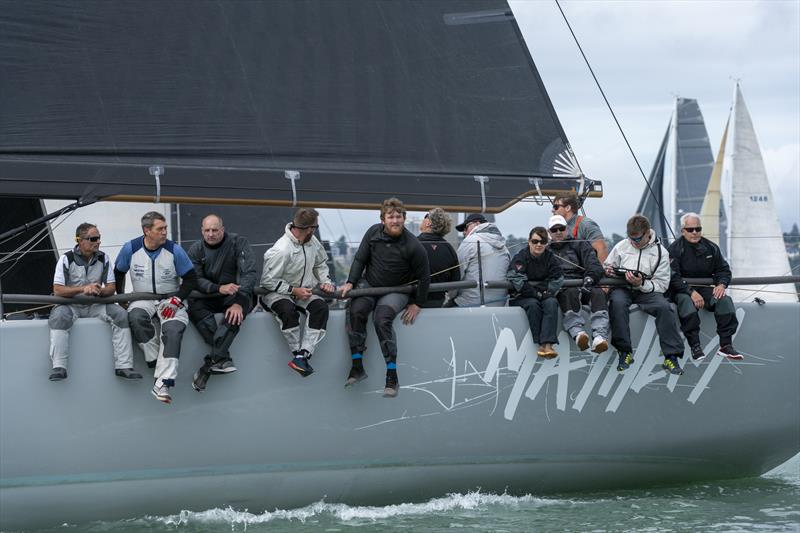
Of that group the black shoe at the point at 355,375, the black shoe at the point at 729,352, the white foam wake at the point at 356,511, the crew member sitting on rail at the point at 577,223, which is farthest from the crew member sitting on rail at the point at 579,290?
the black shoe at the point at 355,375

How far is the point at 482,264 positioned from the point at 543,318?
57 cm

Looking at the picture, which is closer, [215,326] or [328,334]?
[215,326]

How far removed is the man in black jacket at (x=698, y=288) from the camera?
724 cm

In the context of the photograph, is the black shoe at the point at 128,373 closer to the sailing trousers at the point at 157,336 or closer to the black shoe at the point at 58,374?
the sailing trousers at the point at 157,336

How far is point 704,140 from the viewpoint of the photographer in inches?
1030

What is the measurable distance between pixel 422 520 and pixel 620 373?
5.45ft

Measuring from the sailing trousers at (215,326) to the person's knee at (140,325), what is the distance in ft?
0.88

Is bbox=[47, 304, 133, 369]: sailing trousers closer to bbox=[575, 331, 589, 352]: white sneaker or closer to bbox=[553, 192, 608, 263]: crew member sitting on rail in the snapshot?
bbox=[575, 331, 589, 352]: white sneaker

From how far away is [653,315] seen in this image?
284 inches

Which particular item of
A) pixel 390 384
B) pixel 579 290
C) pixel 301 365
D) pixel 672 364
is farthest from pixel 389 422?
pixel 672 364

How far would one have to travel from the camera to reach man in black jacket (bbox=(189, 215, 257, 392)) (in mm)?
6410

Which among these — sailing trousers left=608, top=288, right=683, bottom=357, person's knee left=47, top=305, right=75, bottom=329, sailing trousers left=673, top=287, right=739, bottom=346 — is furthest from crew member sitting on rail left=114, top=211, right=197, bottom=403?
sailing trousers left=673, top=287, right=739, bottom=346

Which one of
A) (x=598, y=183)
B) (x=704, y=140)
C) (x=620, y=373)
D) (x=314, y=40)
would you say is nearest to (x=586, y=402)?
(x=620, y=373)

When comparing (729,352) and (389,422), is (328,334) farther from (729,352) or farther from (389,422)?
(729,352)
